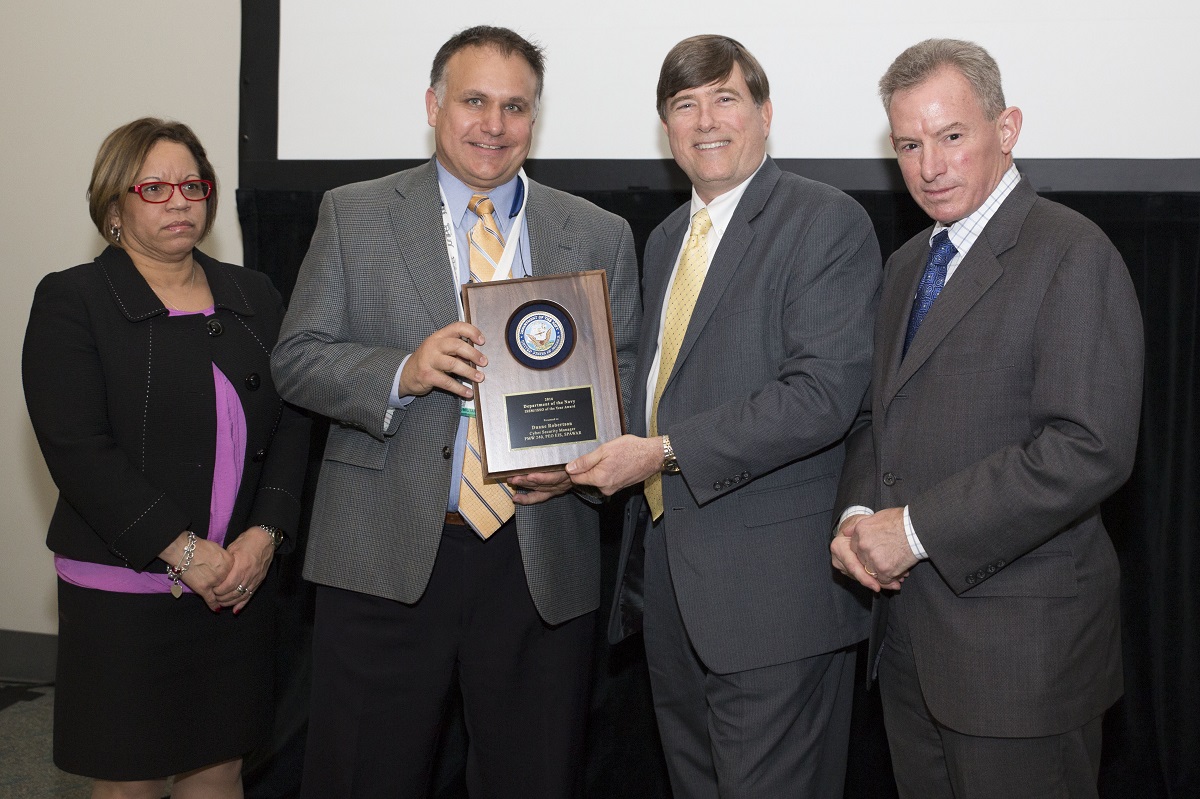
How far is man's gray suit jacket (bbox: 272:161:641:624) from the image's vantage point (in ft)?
6.84

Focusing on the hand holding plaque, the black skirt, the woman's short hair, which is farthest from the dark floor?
the hand holding plaque

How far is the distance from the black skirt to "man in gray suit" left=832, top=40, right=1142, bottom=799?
1.53 metres

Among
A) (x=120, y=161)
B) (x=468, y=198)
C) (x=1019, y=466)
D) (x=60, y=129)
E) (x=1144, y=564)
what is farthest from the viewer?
(x=60, y=129)

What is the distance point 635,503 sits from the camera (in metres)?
2.33

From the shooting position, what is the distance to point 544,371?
2074mm

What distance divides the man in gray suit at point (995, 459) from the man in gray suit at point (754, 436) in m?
0.14

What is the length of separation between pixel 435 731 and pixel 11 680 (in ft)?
9.45

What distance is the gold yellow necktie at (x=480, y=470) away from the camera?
7.02 ft

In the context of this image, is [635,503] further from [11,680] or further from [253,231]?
[11,680]

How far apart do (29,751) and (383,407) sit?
8.15 ft

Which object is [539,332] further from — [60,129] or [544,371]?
[60,129]

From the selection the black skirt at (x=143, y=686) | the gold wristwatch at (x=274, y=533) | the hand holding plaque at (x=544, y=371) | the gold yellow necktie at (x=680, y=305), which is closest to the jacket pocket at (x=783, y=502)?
the gold yellow necktie at (x=680, y=305)

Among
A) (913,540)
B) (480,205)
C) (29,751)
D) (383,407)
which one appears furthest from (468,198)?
(29,751)

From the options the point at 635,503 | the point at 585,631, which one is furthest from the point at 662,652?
the point at 635,503
